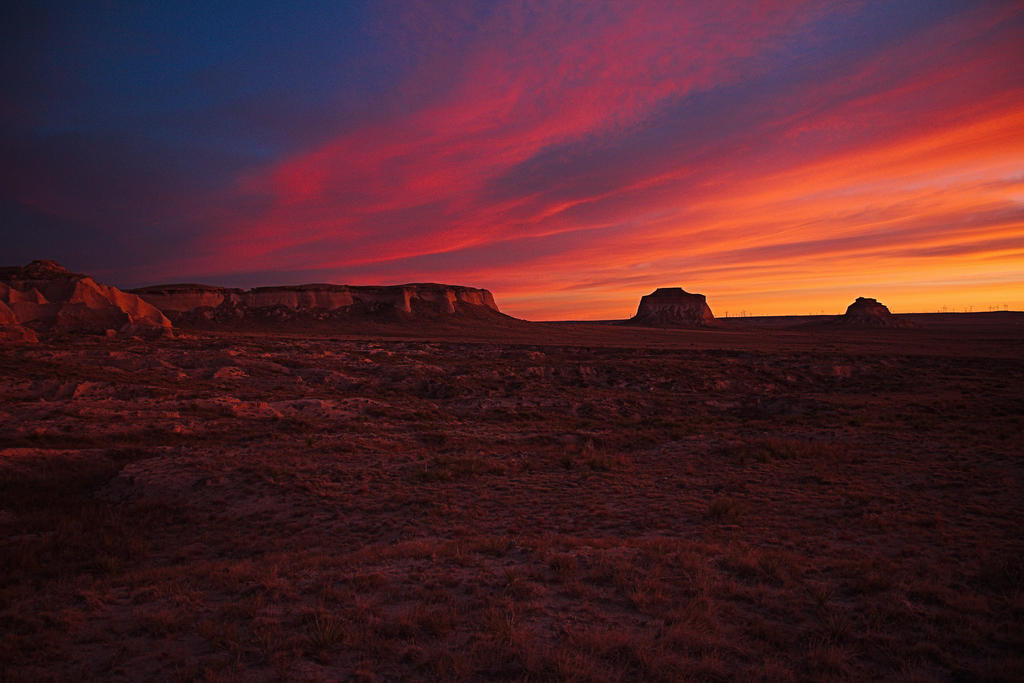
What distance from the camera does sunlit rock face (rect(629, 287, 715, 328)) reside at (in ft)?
433

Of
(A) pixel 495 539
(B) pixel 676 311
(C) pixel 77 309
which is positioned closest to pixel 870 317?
(B) pixel 676 311

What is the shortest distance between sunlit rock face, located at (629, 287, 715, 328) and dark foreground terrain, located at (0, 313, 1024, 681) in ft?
378

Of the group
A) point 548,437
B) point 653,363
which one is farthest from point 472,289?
point 548,437

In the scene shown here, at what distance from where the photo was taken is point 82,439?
13.6m

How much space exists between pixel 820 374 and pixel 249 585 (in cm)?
3692

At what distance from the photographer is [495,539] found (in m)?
7.50

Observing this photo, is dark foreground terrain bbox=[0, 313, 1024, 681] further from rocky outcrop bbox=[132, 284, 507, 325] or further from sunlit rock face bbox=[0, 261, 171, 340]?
rocky outcrop bbox=[132, 284, 507, 325]

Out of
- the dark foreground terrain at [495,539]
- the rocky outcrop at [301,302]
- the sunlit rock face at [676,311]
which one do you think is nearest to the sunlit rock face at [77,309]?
the dark foreground terrain at [495,539]

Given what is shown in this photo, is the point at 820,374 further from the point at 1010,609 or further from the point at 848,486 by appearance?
the point at 1010,609

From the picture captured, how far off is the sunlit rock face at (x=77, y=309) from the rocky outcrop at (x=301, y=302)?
36.4 metres

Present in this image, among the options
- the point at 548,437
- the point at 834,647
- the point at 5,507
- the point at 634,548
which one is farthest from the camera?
the point at 548,437

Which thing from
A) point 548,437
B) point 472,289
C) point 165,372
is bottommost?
point 548,437

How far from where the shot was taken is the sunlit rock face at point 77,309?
39.5 meters

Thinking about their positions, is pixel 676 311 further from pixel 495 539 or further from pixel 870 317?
pixel 495 539
